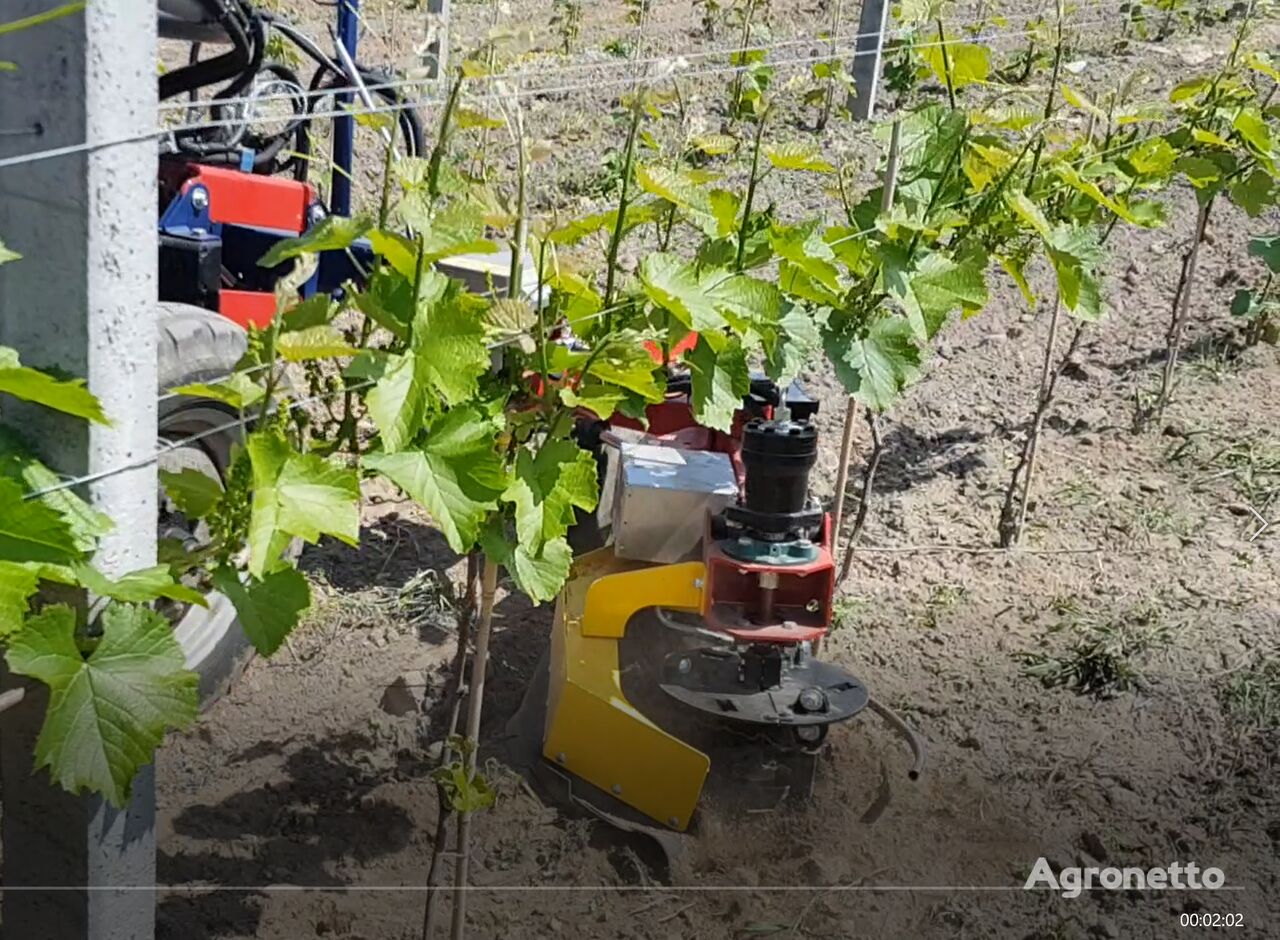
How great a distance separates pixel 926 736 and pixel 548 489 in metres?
1.86

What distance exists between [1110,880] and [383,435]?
82.9 inches

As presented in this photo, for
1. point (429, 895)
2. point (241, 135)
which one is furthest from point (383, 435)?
point (241, 135)

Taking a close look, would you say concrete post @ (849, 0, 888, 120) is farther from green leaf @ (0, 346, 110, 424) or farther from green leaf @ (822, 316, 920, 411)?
green leaf @ (0, 346, 110, 424)

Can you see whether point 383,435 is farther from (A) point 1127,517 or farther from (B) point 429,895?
(A) point 1127,517

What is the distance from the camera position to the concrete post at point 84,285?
1.66 m

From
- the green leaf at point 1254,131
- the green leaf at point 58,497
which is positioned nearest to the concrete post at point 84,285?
the green leaf at point 58,497

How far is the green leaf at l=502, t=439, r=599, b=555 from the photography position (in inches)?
79.9

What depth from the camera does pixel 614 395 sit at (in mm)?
2129

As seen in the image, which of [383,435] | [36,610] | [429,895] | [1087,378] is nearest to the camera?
[383,435]

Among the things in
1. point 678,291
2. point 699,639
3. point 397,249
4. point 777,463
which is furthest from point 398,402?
point 699,639

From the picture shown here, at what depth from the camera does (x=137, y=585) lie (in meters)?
1.76

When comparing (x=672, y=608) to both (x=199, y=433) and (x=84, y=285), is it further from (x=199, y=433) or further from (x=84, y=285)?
(x=84, y=285)

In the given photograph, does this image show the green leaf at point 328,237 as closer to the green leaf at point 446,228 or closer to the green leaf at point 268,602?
the green leaf at point 446,228

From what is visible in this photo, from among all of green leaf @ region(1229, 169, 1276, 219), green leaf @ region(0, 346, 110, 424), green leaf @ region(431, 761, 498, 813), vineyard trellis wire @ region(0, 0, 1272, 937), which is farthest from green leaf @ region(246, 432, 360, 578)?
green leaf @ region(1229, 169, 1276, 219)
